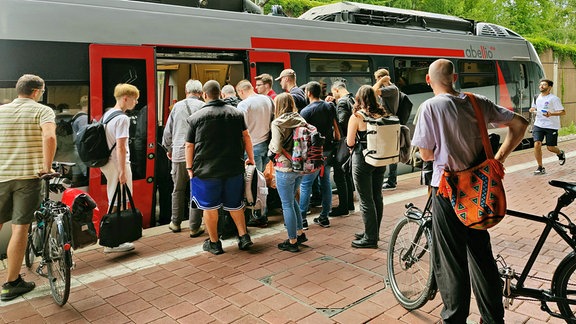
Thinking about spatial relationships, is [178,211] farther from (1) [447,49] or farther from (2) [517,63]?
(2) [517,63]

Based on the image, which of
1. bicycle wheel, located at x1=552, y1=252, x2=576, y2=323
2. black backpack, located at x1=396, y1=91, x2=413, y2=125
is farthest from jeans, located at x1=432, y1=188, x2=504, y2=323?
black backpack, located at x1=396, y1=91, x2=413, y2=125

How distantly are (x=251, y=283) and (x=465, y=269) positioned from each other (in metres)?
1.98

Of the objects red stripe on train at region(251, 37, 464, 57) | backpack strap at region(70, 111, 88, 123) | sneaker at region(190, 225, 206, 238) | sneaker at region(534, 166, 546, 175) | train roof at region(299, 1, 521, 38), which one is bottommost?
sneaker at region(190, 225, 206, 238)

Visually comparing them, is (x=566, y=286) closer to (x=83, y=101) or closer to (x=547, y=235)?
(x=547, y=235)

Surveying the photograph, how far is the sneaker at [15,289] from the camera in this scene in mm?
3938

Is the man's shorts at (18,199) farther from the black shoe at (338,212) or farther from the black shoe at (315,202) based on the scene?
the black shoe at (315,202)

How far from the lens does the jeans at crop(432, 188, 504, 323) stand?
2965 millimetres

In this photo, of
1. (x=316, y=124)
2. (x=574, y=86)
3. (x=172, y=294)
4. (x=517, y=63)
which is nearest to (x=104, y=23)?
(x=316, y=124)

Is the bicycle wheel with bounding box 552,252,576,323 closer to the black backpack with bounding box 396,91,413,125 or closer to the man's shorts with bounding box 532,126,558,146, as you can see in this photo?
the black backpack with bounding box 396,91,413,125

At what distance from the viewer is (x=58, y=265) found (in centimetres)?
393

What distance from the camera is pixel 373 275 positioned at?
434 centimetres

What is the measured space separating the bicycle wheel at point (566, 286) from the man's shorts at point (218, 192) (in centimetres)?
307

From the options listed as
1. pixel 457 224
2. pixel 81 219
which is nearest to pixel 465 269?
pixel 457 224

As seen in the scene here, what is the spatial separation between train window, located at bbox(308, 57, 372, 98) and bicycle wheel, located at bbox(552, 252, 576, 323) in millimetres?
4942
